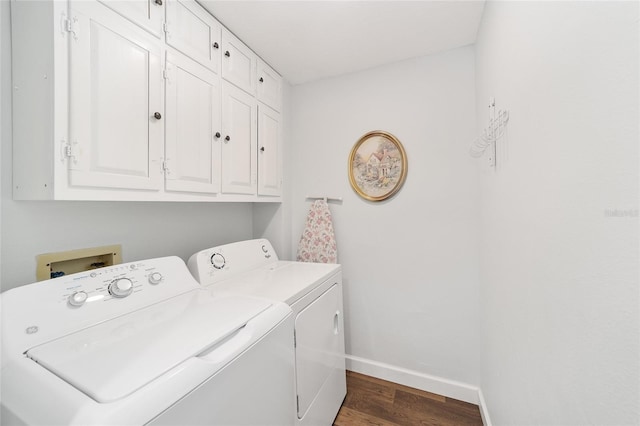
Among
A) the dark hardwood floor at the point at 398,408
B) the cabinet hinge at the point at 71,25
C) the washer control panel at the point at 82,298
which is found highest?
the cabinet hinge at the point at 71,25

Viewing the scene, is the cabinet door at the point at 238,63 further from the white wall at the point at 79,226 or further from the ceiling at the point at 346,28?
the white wall at the point at 79,226

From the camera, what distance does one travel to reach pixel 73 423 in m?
0.51

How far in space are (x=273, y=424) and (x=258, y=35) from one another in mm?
2193

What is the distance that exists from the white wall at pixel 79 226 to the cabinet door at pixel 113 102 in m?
0.35

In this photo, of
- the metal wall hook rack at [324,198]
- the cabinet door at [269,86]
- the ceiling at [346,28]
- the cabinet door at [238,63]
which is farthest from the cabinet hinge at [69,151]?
the metal wall hook rack at [324,198]

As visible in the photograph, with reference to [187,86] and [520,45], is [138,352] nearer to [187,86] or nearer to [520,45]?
[187,86]

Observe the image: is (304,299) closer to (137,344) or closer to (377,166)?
(137,344)

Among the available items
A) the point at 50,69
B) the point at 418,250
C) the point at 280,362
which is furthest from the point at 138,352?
the point at 418,250

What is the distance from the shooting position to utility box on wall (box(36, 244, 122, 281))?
3.58 ft

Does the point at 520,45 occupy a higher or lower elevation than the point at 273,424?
higher

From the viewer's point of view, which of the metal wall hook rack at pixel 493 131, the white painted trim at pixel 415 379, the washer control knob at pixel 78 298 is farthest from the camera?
the white painted trim at pixel 415 379

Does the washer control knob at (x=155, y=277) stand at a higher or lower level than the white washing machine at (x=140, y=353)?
higher

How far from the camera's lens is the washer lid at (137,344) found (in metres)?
0.62

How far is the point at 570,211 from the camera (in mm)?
608
